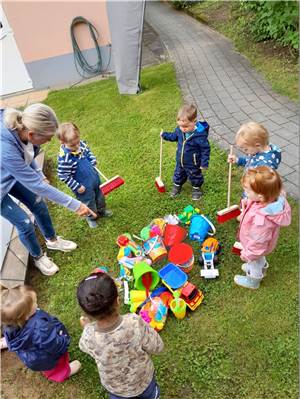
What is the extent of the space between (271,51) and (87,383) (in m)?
6.74

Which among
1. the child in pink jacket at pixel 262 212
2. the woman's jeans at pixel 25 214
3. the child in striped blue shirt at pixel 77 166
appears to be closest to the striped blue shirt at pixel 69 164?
the child in striped blue shirt at pixel 77 166

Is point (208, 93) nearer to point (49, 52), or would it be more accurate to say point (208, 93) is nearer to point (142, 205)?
point (142, 205)

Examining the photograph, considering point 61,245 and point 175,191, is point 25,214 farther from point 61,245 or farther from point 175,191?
point 175,191

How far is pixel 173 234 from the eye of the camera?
373cm


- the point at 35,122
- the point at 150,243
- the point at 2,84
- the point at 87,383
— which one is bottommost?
the point at 87,383

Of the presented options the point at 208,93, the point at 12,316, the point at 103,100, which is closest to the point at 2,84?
the point at 103,100

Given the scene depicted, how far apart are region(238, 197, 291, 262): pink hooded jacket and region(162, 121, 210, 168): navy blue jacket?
44.0 inches

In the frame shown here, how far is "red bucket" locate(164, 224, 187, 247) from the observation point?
3715mm

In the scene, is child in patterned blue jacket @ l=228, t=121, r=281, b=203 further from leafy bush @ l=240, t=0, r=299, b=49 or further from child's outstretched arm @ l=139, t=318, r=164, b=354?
leafy bush @ l=240, t=0, r=299, b=49

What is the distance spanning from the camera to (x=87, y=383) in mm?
2859

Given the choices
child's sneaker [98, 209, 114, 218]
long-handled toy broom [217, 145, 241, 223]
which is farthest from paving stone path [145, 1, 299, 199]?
child's sneaker [98, 209, 114, 218]

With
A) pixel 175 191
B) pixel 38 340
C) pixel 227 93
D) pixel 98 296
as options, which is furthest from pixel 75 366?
pixel 227 93

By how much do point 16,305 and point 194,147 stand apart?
2.39 meters

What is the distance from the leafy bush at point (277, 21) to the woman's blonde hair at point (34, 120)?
199 inches
